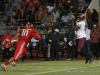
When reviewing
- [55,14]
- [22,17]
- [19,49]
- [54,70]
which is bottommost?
[54,70]

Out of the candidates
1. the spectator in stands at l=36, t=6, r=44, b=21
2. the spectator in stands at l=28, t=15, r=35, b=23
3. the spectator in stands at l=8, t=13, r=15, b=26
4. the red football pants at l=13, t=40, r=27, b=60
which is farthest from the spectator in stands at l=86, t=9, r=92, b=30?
the red football pants at l=13, t=40, r=27, b=60

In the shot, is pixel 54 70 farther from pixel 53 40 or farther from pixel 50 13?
pixel 50 13

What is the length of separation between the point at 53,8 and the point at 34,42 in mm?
5763

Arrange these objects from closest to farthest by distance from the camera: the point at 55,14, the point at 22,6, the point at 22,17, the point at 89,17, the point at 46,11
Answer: the point at 89,17 < the point at 55,14 < the point at 22,17 < the point at 46,11 < the point at 22,6

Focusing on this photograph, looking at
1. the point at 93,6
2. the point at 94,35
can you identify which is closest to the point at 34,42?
the point at 94,35

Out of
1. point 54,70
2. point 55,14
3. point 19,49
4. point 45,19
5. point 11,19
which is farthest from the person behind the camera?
point 11,19

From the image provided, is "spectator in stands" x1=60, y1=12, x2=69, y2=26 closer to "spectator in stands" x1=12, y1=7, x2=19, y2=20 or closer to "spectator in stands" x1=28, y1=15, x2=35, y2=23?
"spectator in stands" x1=28, y1=15, x2=35, y2=23

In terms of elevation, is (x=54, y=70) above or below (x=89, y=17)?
below

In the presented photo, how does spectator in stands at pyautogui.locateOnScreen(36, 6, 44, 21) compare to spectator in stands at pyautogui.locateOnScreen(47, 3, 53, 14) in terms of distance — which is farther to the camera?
spectator in stands at pyautogui.locateOnScreen(47, 3, 53, 14)

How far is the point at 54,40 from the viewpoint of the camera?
18609 millimetres

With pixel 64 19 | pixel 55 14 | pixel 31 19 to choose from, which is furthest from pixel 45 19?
pixel 64 19

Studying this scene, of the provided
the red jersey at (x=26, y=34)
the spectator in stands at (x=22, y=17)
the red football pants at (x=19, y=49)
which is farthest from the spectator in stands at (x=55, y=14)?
the red football pants at (x=19, y=49)

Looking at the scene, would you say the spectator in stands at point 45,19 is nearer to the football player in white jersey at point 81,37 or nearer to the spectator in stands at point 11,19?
the spectator in stands at point 11,19

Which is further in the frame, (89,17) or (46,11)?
(46,11)
